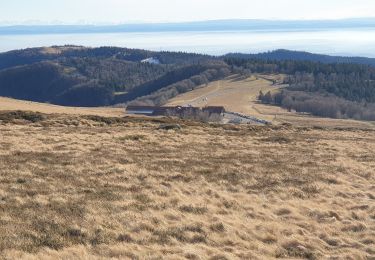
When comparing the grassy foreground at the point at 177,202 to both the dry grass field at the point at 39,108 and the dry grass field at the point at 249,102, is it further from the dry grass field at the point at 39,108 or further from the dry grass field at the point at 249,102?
the dry grass field at the point at 249,102

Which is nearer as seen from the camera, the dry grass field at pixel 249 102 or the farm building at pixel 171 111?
the farm building at pixel 171 111

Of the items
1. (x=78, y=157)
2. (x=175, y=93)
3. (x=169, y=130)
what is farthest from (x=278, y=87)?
(x=78, y=157)

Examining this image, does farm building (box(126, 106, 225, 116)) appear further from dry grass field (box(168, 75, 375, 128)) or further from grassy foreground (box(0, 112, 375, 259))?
grassy foreground (box(0, 112, 375, 259))

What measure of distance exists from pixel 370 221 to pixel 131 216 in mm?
7267

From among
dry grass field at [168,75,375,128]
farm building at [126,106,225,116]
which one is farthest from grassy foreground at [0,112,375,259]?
dry grass field at [168,75,375,128]

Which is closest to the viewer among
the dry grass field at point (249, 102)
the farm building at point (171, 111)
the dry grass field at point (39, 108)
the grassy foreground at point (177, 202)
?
the grassy foreground at point (177, 202)

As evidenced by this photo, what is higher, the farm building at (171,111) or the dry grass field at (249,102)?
the farm building at (171,111)

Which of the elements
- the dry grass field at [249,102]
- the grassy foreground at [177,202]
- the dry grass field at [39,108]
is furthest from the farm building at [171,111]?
the grassy foreground at [177,202]

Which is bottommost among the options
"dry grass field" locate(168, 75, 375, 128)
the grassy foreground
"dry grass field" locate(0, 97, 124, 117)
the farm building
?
"dry grass field" locate(168, 75, 375, 128)

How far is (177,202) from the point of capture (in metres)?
15.7

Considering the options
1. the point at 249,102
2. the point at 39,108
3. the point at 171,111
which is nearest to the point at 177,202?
the point at 39,108

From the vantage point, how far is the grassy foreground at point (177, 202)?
11820mm

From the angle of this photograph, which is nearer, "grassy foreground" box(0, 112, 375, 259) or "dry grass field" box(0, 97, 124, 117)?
"grassy foreground" box(0, 112, 375, 259)

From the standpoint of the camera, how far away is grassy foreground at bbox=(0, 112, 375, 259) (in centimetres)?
1182
